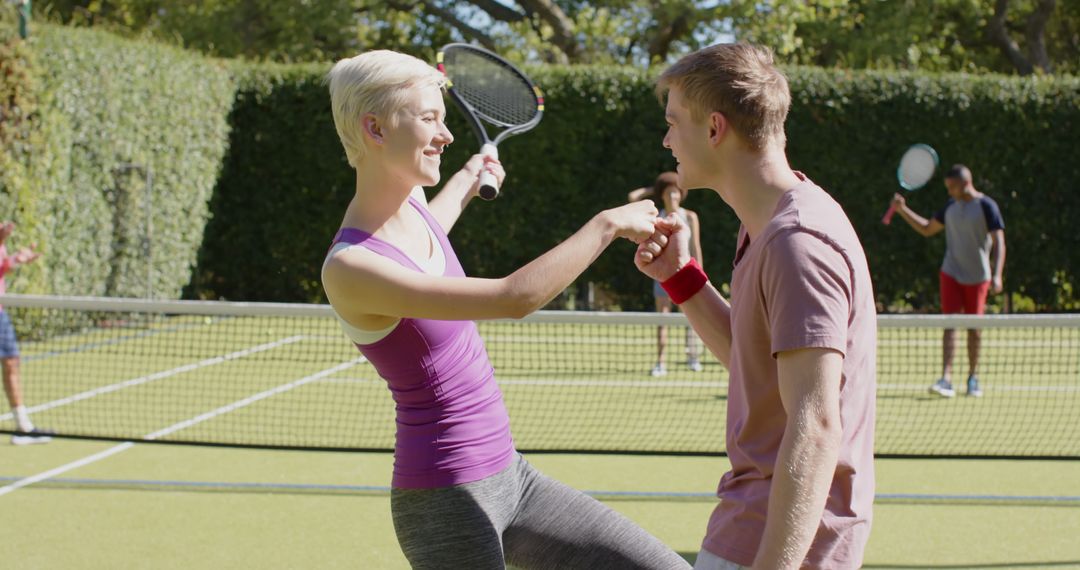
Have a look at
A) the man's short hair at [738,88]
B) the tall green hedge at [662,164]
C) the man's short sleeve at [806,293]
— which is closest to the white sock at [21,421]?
the man's short hair at [738,88]

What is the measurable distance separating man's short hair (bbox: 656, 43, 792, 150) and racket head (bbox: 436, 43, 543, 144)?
2.63 meters

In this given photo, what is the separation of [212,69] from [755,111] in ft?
51.2

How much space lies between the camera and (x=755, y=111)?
2311 millimetres

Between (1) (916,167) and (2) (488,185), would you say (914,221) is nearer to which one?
(1) (916,167)

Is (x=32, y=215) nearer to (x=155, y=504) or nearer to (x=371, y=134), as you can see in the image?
(x=155, y=504)

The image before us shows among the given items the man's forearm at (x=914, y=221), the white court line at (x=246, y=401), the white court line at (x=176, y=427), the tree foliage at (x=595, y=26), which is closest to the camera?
the white court line at (x=176, y=427)

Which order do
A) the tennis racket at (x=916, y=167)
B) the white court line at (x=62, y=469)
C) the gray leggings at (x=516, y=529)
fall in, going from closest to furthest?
the gray leggings at (x=516, y=529), the white court line at (x=62, y=469), the tennis racket at (x=916, y=167)

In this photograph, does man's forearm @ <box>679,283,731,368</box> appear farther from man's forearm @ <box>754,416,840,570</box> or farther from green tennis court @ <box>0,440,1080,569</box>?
green tennis court @ <box>0,440,1080,569</box>

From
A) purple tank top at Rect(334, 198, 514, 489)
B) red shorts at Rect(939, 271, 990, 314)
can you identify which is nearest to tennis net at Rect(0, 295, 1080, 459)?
red shorts at Rect(939, 271, 990, 314)

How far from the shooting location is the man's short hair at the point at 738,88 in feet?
7.51

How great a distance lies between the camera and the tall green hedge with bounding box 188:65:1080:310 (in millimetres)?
16344

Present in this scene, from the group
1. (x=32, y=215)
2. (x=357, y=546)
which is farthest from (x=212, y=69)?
(x=357, y=546)

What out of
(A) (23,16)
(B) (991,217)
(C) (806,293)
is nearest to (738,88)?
(C) (806,293)

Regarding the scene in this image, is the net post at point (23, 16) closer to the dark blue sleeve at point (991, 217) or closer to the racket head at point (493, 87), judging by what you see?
the racket head at point (493, 87)
